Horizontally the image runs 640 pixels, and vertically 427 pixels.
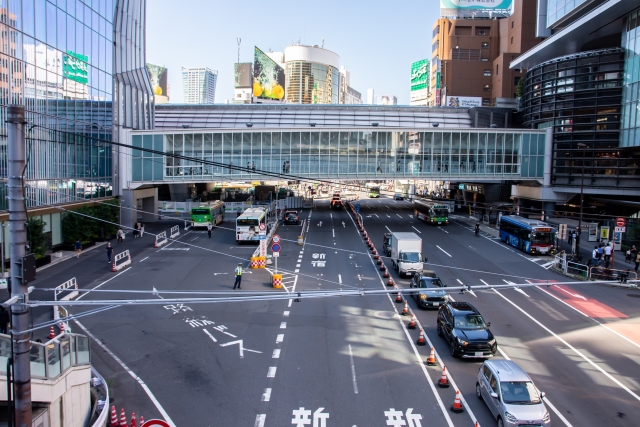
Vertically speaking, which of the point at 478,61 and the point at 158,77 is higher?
the point at 158,77

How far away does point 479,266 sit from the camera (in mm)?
35125

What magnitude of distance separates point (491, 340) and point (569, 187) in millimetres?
43122

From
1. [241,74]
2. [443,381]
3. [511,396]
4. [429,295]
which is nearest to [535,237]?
[429,295]

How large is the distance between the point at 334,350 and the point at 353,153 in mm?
38791

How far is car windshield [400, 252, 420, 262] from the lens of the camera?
31.0 meters

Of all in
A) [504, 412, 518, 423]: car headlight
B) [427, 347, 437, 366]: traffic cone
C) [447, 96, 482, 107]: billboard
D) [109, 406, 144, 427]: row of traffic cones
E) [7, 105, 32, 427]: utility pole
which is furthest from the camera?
[447, 96, 482, 107]: billboard

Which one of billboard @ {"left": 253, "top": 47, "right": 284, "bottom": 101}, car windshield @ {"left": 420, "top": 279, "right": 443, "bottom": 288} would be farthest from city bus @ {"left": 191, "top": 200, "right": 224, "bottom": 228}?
billboard @ {"left": 253, "top": 47, "right": 284, "bottom": 101}

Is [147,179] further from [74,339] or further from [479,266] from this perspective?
[74,339]

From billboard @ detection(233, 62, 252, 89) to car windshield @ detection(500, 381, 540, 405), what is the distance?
13945cm

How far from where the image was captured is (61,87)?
3975cm

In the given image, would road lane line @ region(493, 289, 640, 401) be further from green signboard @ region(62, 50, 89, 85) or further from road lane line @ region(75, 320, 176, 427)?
green signboard @ region(62, 50, 89, 85)

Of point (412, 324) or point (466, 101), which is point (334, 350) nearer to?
point (412, 324)

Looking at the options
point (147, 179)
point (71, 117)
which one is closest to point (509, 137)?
point (147, 179)

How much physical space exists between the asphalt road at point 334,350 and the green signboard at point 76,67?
1597 centimetres
